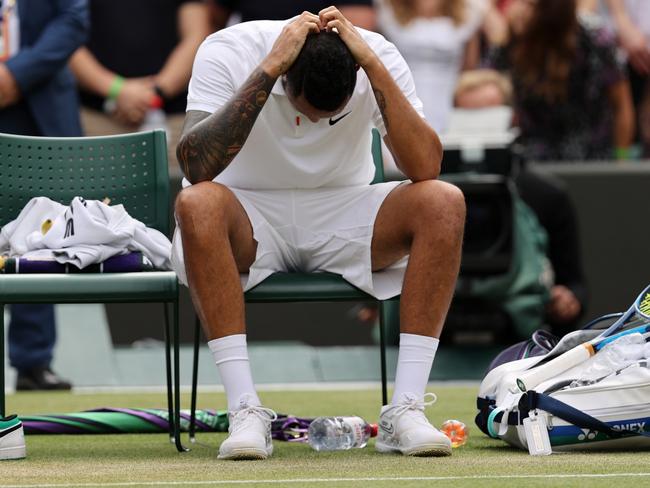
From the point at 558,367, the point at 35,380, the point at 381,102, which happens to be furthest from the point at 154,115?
the point at 558,367

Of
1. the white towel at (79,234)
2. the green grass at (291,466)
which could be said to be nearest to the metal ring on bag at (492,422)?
the green grass at (291,466)

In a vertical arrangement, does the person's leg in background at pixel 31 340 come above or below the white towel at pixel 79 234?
below

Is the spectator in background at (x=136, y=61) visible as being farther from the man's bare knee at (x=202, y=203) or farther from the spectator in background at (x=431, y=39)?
the man's bare knee at (x=202, y=203)

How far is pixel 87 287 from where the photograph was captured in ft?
14.5

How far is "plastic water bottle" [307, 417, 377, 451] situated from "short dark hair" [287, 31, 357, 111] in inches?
36.8

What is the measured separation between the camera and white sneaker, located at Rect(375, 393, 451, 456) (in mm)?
4078

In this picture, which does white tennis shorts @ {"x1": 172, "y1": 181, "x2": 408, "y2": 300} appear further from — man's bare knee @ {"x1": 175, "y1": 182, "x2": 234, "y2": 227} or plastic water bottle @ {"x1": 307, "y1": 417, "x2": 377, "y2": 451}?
plastic water bottle @ {"x1": 307, "y1": 417, "x2": 377, "y2": 451}

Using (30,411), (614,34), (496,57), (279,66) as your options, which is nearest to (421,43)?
(496,57)

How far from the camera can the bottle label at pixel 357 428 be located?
446cm

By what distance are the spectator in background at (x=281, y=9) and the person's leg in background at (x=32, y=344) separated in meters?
1.84

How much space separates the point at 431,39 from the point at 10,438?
4.29 meters

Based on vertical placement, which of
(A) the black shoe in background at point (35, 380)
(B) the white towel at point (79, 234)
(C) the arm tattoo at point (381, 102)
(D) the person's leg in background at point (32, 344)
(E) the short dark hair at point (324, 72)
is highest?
(E) the short dark hair at point (324, 72)

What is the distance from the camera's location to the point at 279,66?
424 centimetres

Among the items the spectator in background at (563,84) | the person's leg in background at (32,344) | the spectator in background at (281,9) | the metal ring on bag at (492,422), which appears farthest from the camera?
the spectator in background at (563,84)
